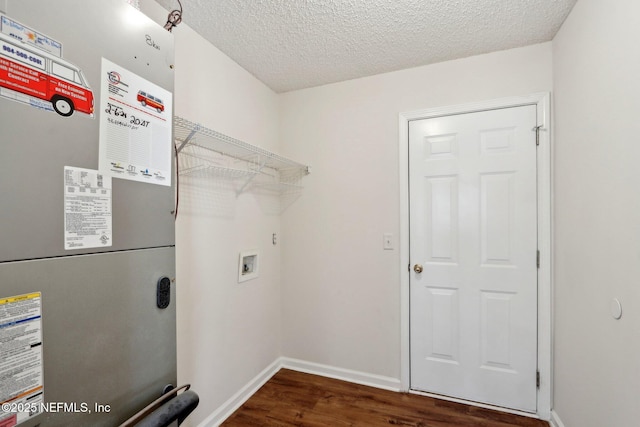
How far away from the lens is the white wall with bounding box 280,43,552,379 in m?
2.20

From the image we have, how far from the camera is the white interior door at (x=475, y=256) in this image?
1.95 metres

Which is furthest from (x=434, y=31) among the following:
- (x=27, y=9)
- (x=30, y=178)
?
(x=30, y=178)

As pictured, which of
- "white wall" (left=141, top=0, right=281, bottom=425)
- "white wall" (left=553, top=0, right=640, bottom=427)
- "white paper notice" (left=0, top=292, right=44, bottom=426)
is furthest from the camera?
"white wall" (left=141, top=0, right=281, bottom=425)

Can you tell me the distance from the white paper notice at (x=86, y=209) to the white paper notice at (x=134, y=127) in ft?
0.16

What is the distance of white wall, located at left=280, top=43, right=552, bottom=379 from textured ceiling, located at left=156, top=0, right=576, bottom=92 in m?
0.19

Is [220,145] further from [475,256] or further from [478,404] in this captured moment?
[478,404]

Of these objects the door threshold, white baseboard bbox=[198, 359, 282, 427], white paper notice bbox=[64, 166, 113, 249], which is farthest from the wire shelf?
the door threshold

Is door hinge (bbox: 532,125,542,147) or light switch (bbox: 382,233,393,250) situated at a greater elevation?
door hinge (bbox: 532,125,542,147)

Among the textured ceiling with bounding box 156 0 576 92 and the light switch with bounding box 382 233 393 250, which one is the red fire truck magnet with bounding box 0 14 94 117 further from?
the light switch with bounding box 382 233 393 250

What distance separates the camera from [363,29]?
1.75 meters

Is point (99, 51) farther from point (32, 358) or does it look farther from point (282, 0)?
point (282, 0)

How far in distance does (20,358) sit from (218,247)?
Result: 1.31 meters

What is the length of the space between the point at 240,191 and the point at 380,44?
1404mm

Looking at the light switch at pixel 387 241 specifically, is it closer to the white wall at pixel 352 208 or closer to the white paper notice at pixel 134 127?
the white wall at pixel 352 208
